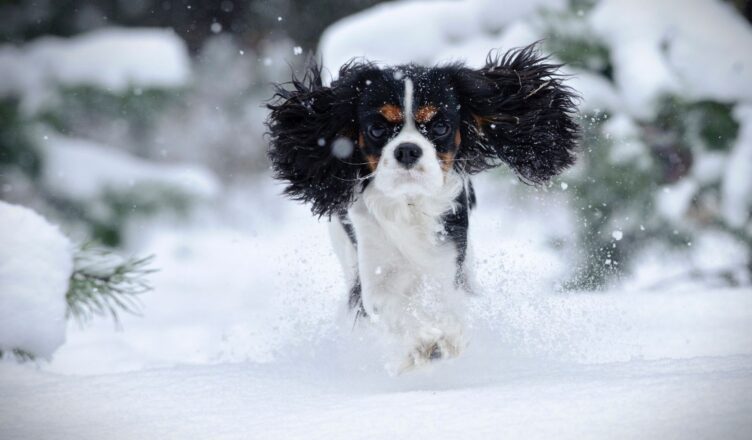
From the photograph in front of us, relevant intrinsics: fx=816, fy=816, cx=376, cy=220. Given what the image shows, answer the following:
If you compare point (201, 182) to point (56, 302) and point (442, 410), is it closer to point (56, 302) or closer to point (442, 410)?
point (56, 302)

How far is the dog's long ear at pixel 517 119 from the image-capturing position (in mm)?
3246

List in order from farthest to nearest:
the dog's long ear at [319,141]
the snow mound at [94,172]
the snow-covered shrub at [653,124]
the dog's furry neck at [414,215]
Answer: the snow mound at [94,172] → the snow-covered shrub at [653,124] → the dog's long ear at [319,141] → the dog's furry neck at [414,215]

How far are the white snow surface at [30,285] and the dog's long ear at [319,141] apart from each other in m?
0.93

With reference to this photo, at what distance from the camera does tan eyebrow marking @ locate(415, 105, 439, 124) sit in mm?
2906

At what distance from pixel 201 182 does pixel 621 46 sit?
12.1 feet

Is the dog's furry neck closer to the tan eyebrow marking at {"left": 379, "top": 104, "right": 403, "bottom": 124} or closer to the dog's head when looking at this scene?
the dog's head

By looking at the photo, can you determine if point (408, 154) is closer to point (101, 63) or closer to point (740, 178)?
point (740, 178)

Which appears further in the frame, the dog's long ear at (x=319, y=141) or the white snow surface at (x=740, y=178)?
the white snow surface at (x=740, y=178)

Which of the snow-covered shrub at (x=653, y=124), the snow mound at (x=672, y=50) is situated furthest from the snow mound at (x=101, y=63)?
the snow mound at (x=672, y=50)

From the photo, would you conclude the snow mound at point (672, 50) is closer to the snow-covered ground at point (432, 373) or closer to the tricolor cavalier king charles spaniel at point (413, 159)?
the snow-covered ground at point (432, 373)

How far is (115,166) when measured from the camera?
22.0 feet

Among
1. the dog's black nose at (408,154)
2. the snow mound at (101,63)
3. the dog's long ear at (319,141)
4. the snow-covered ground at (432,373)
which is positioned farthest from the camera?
the snow mound at (101,63)

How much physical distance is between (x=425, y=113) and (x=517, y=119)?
536 millimetres

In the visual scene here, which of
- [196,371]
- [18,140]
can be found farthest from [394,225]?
[18,140]
